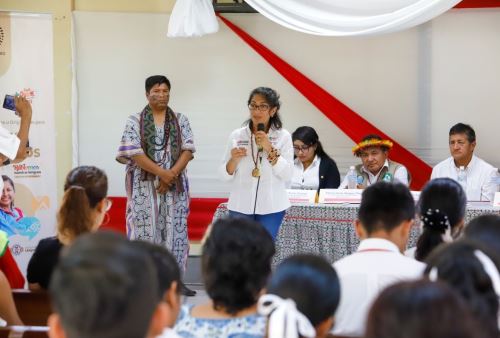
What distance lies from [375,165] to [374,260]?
318cm

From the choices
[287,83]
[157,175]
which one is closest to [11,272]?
[157,175]

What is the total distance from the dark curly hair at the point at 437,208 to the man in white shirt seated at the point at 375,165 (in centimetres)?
254

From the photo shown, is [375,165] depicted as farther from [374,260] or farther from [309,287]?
[309,287]

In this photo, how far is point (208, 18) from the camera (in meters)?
5.75

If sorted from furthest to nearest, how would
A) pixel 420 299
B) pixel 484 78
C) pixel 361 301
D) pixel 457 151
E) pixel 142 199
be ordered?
pixel 484 78 < pixel 457 151 < pixel 142 199 < pixel 361 301 < pixel 420 299

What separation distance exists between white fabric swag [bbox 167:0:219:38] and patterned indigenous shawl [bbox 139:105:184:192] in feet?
2.57

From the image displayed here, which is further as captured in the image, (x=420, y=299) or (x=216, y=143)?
(x=216, y=143)

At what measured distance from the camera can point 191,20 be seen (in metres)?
5.68

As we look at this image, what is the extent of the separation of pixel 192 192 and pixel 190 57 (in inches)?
41.4

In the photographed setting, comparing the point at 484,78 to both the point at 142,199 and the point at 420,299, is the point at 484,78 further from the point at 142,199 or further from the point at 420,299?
the point at 420,299

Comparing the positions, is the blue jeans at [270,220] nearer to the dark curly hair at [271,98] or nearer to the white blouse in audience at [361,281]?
the dark curly hair at [271,98]

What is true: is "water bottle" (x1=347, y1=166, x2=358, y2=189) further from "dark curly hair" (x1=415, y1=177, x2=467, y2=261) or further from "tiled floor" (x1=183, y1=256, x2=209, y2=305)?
"dark curly hair" (x1=415, y1=177, x2=467, y2=261)

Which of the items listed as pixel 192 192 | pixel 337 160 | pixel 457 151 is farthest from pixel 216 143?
pixel 457 151

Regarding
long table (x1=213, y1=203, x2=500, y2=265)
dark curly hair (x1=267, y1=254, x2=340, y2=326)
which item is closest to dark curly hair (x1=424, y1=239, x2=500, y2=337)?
dark curly hair (x1=267, y1=254, x2=340, y2=326)
